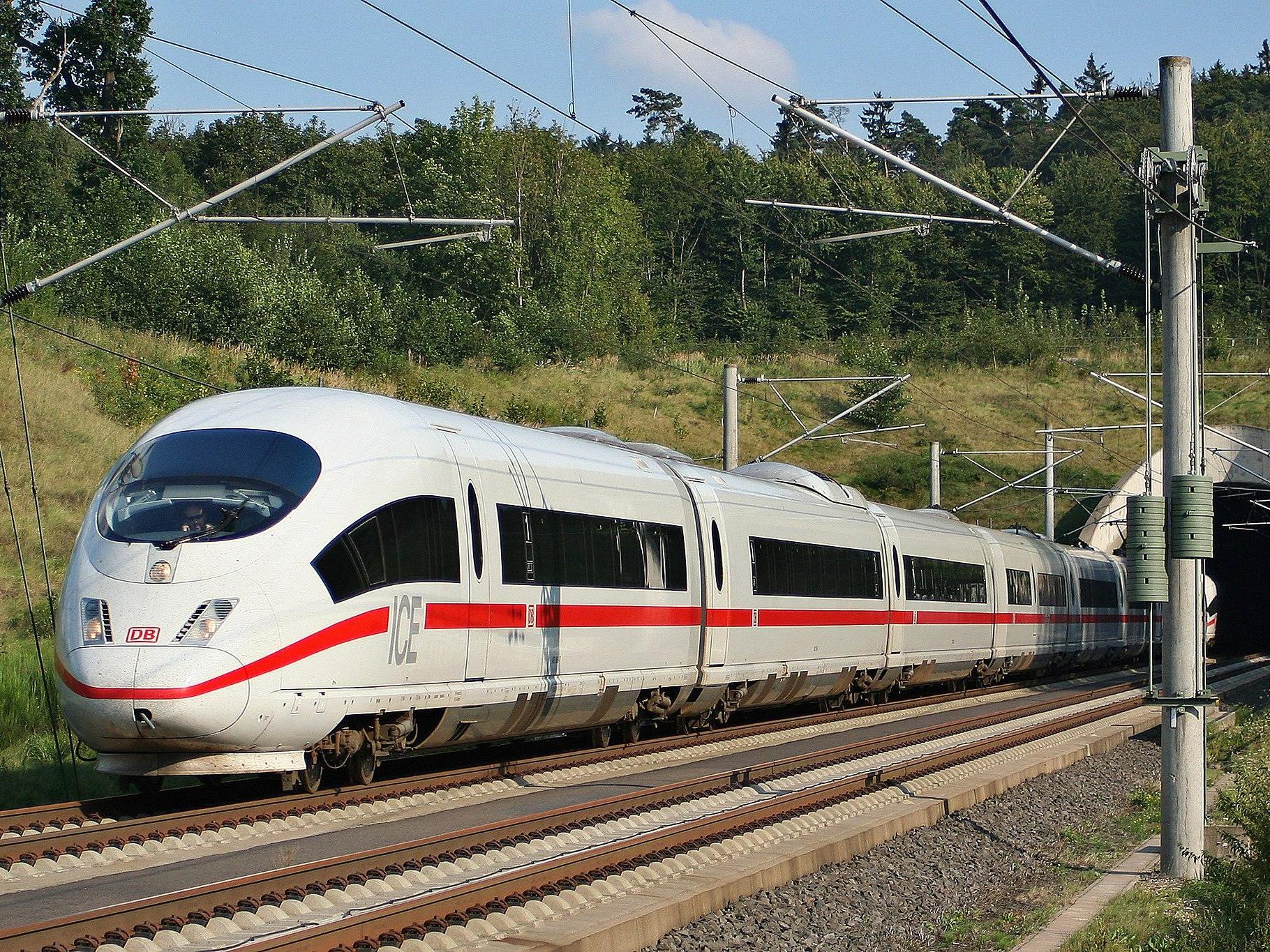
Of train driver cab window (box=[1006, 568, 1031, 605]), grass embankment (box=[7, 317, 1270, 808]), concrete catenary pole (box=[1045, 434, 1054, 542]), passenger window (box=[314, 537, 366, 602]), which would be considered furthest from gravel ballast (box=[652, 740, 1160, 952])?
concrete catenary pole (box=[1045, 434, 1054, 542])

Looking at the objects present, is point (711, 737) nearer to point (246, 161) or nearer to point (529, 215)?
point (529, 215)

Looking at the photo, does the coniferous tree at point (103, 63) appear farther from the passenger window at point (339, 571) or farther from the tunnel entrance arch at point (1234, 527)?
the passenger window at point (339, 571)

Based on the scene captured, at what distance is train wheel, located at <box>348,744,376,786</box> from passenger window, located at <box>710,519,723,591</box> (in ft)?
21.0

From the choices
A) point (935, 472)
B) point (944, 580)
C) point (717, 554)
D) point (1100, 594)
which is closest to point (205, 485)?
point (717, 554)

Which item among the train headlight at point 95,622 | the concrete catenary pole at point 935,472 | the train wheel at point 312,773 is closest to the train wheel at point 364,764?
the train wheel at point 312,773

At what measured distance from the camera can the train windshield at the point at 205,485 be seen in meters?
10.7

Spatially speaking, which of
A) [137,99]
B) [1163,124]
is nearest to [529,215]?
[137,99]

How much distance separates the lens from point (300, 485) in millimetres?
11094

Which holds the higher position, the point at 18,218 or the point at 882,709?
the point at 18,218

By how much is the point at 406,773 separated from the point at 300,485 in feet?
13.0

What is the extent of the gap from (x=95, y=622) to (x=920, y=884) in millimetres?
5912

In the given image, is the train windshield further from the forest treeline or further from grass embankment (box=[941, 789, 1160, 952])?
the forest treeline

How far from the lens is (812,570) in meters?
20.8

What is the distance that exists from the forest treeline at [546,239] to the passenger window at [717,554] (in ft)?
61.7
